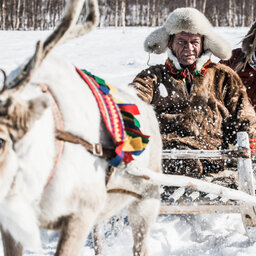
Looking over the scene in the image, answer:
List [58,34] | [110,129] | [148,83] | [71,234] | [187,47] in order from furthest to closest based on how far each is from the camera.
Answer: [187,47], [148,83], [110,129], [71,234], [58,34]

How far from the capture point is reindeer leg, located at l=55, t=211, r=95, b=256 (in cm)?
157

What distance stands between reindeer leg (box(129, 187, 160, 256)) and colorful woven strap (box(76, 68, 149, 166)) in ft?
1.57

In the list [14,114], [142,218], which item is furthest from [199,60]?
[14,114]

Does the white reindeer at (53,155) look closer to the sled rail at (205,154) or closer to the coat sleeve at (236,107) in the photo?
the sled rail at (205,154)

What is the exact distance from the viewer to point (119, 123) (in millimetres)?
1758

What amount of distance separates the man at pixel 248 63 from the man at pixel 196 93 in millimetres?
679

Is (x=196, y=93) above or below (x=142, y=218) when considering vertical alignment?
above

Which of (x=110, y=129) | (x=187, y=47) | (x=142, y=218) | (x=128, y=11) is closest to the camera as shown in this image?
(x=110, y=129)

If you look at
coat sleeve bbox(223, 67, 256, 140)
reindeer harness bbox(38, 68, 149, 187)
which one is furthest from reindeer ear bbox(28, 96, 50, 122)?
coat sleeve bbox(223, 67, 256, 140)

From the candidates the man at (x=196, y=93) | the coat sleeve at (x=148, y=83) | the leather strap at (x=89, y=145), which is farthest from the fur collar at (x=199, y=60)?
the leather strap at (x=89, y=145)

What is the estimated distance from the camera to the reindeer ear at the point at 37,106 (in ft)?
4.34

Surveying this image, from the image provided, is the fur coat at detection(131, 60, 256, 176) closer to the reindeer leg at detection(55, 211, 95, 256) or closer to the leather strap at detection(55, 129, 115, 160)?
the leather strap at detection(55, 129, 115, 160)

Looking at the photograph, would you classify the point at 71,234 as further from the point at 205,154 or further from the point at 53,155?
the point at 205,154

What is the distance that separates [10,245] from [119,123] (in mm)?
702
